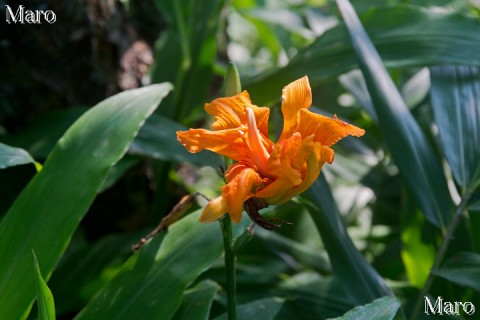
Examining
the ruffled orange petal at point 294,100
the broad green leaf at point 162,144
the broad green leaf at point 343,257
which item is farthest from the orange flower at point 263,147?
the broad green leaf at point 162,144

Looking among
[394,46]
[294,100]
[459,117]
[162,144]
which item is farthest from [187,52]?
[294,100]

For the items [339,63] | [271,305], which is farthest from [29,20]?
[271,305]

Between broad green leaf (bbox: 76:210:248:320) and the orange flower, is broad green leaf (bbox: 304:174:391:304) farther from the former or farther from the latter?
the orange flower

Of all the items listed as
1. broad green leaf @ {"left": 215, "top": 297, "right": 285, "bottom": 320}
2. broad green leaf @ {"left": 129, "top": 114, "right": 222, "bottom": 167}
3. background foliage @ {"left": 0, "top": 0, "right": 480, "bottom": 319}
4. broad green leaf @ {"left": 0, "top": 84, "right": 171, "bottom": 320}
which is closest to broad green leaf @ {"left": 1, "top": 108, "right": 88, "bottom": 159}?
background foliage @ {"left": 0, "top": 0, "right": 480, "bottom": 319}

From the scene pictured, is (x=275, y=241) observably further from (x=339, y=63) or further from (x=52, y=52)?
(x=52, y=52)

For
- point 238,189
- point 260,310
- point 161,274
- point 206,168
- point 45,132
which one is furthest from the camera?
point 45,132

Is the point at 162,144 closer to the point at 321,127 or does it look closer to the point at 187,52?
the point at 187,52
